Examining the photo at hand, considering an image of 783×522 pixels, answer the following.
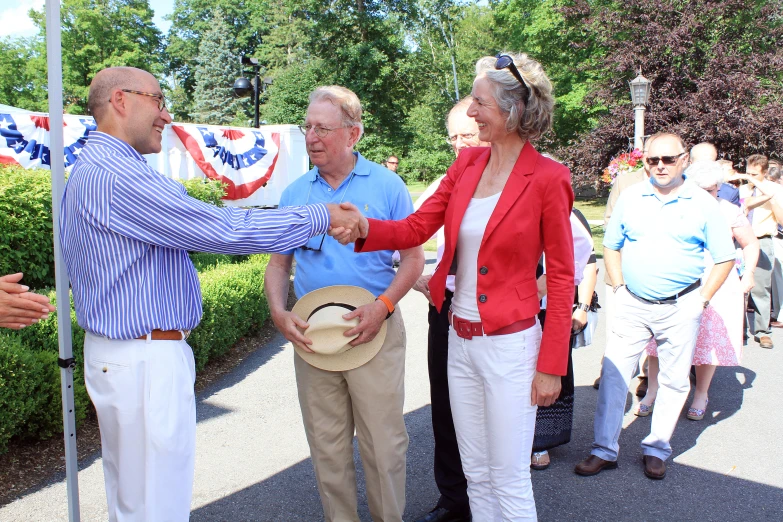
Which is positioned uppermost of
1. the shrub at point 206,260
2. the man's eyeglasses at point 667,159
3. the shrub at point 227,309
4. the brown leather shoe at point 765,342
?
the man's eyeglasses at point 667,159

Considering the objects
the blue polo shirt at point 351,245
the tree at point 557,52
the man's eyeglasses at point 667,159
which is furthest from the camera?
the tree at point 557,52

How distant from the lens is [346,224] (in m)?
2.58

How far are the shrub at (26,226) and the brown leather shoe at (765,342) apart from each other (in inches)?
289

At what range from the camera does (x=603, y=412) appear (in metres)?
4.11

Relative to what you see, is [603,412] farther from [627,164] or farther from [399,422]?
[627,164]

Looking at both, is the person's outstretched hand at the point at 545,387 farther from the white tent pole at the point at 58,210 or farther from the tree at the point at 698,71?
the tree at the point at 698,71

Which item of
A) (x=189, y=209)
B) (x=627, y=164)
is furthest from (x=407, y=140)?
(x=189, y=209)

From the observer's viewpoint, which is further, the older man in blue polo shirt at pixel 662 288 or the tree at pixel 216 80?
the tree at pixel 216 80

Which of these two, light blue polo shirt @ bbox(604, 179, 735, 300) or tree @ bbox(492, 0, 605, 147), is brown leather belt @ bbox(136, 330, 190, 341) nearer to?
light blue polo shirt @ bbox(604, 179, 735, 300)

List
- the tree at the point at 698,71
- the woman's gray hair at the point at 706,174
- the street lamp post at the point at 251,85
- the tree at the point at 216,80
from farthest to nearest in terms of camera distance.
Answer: the tree at the point at 216,80 → the tree at the point at 698,71 → the street lamp post at the point at 251,85 → the woman's gray hair at the point at 706,174

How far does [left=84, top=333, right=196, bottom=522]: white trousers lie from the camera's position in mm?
2266

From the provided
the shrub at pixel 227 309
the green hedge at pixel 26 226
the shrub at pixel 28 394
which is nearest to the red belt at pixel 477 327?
the shrub at pixel 28 394

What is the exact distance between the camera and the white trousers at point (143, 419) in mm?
2266

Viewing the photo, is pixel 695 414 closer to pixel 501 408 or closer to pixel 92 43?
pixel 501 408
